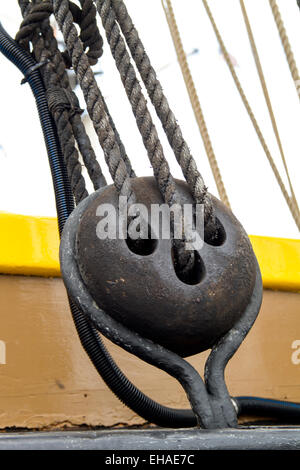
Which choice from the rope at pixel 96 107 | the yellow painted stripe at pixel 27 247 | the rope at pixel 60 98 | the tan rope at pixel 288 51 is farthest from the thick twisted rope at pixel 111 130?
the tan rope at pixel 288 51

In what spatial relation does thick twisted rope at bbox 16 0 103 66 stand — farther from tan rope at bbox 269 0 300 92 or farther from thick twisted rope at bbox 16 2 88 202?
tan rope at bbox 269 0 300 92

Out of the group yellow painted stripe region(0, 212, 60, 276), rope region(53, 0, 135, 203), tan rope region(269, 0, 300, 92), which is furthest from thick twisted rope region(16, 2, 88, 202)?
tan rope region(269, 0, 300, 92)

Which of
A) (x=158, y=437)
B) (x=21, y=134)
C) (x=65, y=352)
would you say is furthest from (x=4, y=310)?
(x=21, y=134)

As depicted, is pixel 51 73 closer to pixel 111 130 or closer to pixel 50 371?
pixel 111 130

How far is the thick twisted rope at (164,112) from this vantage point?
0.62 metres

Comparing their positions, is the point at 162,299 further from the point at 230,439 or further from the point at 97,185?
the point at 97,185

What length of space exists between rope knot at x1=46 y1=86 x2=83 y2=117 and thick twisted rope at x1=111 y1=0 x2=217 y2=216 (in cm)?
Answer: 16

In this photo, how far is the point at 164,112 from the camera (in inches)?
25.6

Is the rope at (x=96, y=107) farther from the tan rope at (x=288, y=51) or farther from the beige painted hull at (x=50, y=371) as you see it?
the tan rope at (x=288, y=51)

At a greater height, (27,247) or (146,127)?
(146,127)

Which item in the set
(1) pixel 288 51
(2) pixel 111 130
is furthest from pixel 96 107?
(1) pixel 288 51

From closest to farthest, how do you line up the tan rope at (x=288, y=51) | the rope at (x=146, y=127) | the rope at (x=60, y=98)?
the rope at (x=146, y=127), the rope at (x=60, y=98), the tan rope at (x=288, y=51)

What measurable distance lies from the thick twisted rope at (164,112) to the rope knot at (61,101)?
0.54 ft

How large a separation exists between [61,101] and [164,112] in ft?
0.78
